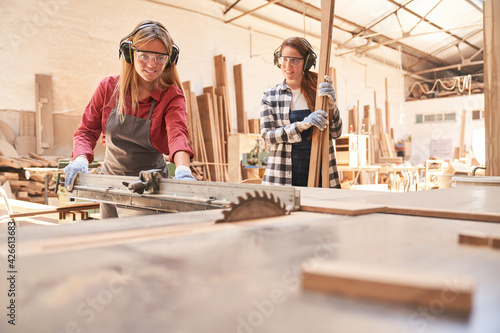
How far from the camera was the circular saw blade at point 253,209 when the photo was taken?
3.34 feet

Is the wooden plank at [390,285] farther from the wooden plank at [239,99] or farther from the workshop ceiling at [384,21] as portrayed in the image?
the workshop ceiling at [384,21]

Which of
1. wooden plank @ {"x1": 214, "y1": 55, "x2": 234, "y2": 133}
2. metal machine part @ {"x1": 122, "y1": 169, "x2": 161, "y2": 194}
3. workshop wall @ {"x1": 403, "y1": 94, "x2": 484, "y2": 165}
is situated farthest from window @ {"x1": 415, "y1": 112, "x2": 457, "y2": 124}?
metal machine part @ {"x1": 122, "y1": 169, "x2": 161, "y2": 194}

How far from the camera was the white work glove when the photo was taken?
237 cm

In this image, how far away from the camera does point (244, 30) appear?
9227mm

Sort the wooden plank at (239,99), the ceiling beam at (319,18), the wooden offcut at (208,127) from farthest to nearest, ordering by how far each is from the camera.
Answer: the ceiling beam at (319,18) < the wooden plank at (239,99) < the wooden offcut at (208,127)

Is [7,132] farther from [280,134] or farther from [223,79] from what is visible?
[280,134]

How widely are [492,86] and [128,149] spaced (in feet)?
8.66

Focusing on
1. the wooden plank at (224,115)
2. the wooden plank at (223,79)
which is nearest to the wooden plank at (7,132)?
the wooden plank at (224,115)

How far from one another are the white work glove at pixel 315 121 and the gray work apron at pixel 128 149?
0.94 meters

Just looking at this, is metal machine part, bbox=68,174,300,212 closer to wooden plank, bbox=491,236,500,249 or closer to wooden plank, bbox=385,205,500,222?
wooden plank, bbox=385,205,500,222

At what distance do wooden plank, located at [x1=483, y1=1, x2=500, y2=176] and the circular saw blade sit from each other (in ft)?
7.63

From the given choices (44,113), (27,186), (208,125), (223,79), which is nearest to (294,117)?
(27,186)

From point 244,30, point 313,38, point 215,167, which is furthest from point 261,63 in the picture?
point 215,167

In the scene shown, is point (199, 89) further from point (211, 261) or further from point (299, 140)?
point (211, 261)
